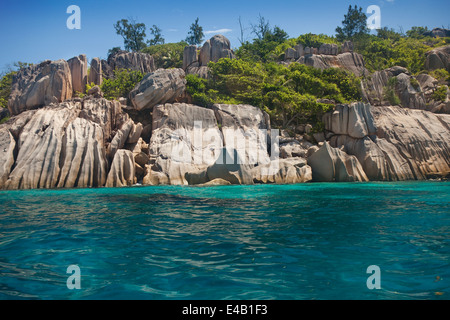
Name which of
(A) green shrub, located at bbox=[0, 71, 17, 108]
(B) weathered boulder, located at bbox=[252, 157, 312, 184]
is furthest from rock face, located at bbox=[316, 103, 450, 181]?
(A) green shrub, located at bbox=[0, 71, 17, 108]

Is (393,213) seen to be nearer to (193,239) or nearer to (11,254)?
(193,239)

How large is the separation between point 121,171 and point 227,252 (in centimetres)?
1628

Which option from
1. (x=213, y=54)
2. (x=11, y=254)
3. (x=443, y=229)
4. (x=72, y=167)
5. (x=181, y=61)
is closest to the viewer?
(x=11, y=254)

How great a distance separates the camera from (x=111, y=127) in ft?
81.9

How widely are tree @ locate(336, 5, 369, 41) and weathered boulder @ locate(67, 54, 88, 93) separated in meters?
39.3

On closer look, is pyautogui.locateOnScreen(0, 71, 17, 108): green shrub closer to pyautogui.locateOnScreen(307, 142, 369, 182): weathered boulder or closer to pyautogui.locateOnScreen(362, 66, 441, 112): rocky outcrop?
pyautogui.locateOnScreen(307, 142, 369, 182): weathered boulder

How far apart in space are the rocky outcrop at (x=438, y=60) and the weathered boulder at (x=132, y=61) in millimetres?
32478

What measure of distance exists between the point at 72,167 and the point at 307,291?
19.6m

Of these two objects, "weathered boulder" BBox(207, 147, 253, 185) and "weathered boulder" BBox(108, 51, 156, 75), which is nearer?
"weathered boulder" BBox(207, 147, 253, 185)

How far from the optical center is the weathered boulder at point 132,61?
37500 mm

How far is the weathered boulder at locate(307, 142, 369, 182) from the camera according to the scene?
21.5 metres

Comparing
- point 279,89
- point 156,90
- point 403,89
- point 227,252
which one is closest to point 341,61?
point 403,89

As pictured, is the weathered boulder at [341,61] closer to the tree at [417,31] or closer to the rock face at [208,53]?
the rock face at [208,53]
